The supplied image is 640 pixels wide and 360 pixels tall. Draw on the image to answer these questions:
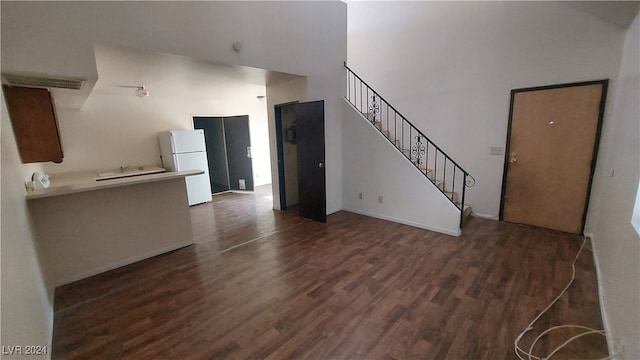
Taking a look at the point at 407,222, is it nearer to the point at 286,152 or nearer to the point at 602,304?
the point at 602,304

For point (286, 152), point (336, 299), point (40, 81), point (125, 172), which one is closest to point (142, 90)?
point (125, 172)

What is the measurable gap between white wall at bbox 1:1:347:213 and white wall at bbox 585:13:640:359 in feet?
11.0

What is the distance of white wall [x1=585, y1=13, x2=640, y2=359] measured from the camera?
1.59m

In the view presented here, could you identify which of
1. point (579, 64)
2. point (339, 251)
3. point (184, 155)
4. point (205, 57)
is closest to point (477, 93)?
point (579, 64)

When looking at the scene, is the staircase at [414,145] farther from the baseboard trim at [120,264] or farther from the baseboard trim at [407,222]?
the baseboard trim at [120,264]

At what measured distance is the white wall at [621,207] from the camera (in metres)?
1.59

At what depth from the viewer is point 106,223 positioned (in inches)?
113

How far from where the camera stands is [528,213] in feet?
12.7

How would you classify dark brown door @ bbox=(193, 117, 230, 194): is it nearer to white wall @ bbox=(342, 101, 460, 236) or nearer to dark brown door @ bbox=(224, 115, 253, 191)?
dark brown door @ bbox=(224, 115, 253, 191)

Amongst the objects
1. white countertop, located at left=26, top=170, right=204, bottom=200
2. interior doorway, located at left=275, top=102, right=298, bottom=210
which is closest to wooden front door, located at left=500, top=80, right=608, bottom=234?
interior doorway, located at left=275, top=102, right=298, bottom=210

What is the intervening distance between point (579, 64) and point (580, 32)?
39 cm

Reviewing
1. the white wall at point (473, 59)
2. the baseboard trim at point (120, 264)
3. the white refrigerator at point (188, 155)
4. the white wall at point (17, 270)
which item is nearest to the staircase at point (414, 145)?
the white wall at point (473, 59)

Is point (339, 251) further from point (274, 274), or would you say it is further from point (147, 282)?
point (147, 282)

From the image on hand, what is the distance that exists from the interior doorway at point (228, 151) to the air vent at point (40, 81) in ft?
12.7
